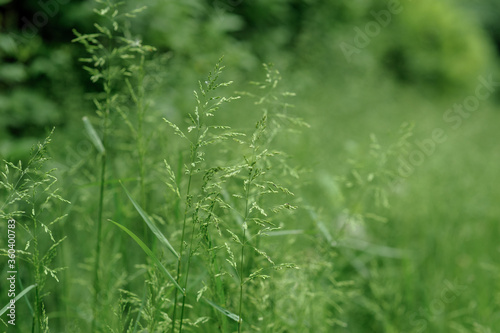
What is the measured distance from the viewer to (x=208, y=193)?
853 mm

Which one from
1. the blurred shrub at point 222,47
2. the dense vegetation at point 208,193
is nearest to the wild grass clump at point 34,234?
the dense vegetation at point 208,193

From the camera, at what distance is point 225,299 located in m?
0.95

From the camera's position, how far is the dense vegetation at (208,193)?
90 cm

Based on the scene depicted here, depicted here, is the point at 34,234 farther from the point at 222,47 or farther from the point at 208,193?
the point at 222,47

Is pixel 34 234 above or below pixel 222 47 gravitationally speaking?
above

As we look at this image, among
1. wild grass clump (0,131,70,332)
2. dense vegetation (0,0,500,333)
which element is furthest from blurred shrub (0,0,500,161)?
wild grass clump (0,131,70,332)

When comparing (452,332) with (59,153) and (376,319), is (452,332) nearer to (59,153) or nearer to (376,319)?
(376,319)

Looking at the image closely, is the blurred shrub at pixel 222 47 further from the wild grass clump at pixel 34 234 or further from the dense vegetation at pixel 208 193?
the wild grass clump at pixel 34 234

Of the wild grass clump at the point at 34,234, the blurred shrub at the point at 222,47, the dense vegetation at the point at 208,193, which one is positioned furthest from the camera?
the blurred shrub at the point at 222,47

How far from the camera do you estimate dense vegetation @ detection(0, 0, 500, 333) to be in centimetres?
90

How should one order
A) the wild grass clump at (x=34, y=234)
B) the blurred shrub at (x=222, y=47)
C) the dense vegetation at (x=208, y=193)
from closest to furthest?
the wild grass clump at (x=34, y=234)
the dense vegetation at (x=208, y=193)
the blurred shrub at (x=222, y=47)

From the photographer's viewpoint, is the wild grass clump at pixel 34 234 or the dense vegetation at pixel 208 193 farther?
the dense vegetation at pixel 208 193

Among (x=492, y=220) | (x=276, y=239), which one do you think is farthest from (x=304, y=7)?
(x=276, y=239)

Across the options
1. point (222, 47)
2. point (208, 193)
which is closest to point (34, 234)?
point (208, 193)
